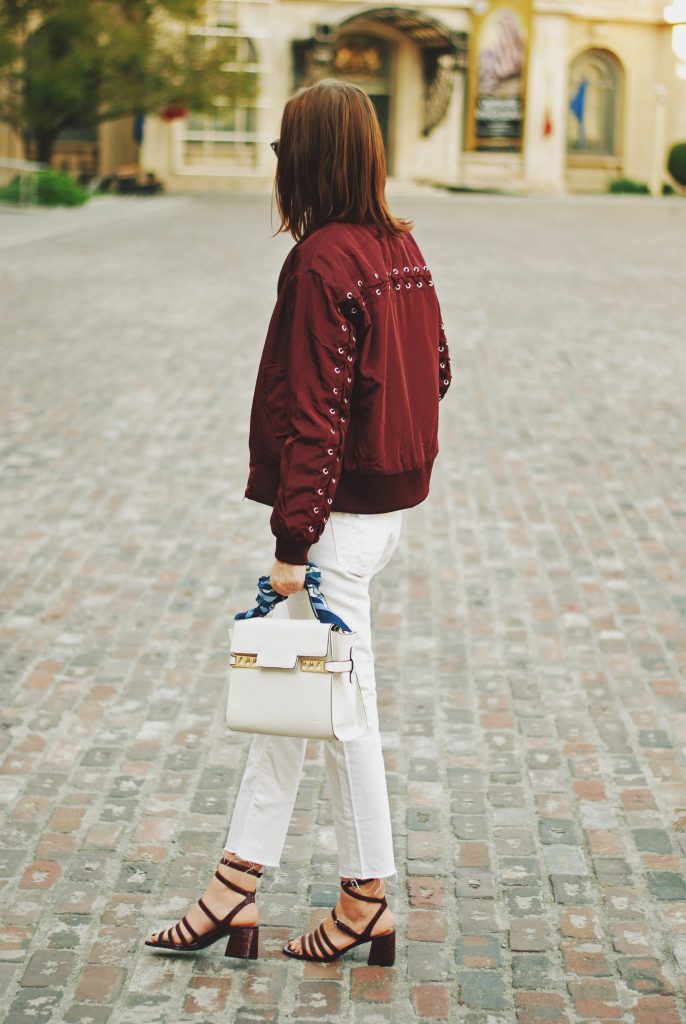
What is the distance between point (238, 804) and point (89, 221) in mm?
24284

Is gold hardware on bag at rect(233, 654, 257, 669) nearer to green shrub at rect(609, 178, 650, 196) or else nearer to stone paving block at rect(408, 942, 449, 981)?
stone paving block at rect(408, 942, 449, 981)

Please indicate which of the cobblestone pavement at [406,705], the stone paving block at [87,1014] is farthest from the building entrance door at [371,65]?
the stone paving block at [87,1014]

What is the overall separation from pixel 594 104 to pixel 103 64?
22.6 m

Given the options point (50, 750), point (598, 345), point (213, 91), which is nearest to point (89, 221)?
point (213, 91)

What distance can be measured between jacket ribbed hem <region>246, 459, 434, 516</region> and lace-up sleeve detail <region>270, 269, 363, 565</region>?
0.39 ft

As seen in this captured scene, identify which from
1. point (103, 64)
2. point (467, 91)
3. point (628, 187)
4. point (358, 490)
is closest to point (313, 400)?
point (358, 490)

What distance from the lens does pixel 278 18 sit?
44.9m

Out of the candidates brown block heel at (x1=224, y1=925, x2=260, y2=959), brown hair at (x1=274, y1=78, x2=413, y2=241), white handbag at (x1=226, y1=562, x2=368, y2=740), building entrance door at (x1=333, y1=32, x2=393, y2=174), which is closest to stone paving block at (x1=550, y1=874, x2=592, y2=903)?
brown block heel at (x1=224, y1=925, x2=260, y2=959)

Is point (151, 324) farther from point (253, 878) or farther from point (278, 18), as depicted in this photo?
point (278, 18)

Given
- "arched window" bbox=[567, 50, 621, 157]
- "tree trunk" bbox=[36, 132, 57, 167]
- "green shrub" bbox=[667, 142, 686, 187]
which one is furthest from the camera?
"arched window" bbox=[567, 50, 621, 157]

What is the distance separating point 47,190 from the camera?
96.8 feet

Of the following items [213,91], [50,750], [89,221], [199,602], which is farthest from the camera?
[213,91]

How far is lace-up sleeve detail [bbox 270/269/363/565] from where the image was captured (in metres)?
2.79

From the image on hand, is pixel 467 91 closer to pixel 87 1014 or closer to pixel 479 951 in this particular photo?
pixel 479 951
